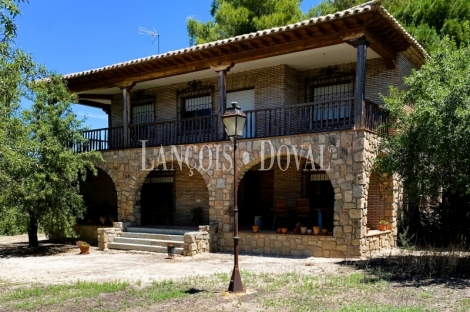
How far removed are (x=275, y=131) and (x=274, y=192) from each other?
2.84 m

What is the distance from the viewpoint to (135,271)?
913 centimetres

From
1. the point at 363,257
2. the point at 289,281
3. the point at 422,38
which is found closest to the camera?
the point at 289,281

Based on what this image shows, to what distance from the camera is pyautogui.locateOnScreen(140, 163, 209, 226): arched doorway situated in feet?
48.7

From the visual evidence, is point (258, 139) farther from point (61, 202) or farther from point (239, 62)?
point (61, 202)

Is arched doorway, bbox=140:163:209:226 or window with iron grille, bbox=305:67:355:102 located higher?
window with iron grille, bbox=305:67:355:102

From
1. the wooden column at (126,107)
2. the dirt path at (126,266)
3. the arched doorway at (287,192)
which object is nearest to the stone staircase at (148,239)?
the dirt path at (126,266)

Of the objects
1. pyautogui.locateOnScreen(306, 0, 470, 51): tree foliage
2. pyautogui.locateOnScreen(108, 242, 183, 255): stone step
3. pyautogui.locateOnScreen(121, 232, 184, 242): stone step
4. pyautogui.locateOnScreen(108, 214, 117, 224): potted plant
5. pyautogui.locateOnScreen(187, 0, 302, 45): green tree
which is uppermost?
pyautogui.locateOnScreen(187, 0, 302, 45): green tree

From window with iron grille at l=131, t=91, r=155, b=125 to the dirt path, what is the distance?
5743mm

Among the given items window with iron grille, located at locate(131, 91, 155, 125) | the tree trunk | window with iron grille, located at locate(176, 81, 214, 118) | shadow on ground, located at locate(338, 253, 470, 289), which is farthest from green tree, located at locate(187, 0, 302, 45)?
shadow on ground, located at locate(338, 253, 470, 289)

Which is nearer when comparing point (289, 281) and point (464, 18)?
point (289, 281)

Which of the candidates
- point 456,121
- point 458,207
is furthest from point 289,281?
point 458,207

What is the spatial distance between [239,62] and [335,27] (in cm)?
291

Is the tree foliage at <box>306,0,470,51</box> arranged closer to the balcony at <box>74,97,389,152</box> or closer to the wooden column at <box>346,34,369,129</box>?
the balcony at <box>74,97,389,152</box>

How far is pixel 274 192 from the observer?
45.3 ft
